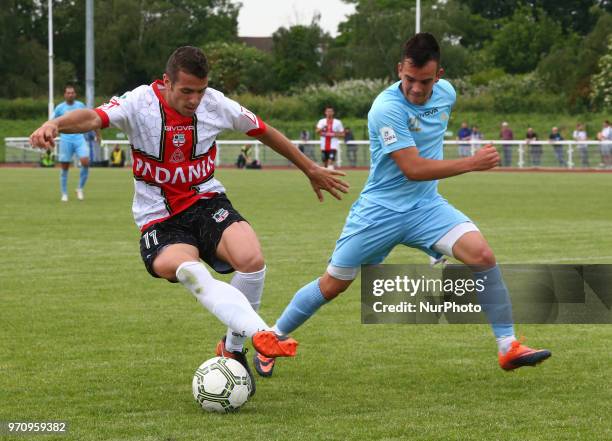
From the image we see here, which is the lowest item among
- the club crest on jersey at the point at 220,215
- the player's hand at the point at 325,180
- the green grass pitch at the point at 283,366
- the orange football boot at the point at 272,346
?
the green grass pitch at the point at 283,366

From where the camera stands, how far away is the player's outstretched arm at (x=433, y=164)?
6593 millimetres

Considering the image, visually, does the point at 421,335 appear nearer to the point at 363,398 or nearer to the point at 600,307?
the point at 600,307

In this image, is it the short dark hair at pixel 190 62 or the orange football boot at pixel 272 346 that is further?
the short dark hair at pixel 190 62

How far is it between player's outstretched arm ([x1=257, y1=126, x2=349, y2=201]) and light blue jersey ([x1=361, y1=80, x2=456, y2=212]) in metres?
0.26

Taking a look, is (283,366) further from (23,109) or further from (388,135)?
(23,109)

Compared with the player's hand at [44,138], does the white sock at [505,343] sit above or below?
below

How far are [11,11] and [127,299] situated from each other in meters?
75.4

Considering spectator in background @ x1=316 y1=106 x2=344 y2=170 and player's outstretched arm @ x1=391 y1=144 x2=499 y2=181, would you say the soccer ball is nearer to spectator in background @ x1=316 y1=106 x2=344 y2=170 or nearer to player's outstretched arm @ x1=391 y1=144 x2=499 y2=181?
player's outstretched arm @ x1=391 y1=144 x2=499 y2=181

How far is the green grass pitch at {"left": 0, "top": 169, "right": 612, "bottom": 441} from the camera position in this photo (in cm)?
573

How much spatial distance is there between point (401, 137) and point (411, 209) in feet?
1.51

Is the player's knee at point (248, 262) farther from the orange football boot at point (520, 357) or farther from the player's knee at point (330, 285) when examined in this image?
the orange football boot at point (520, 357)

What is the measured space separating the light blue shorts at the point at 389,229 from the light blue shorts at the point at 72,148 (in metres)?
15.9

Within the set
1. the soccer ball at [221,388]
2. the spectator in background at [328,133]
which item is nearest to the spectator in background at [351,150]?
the spectator in background at [328,133]

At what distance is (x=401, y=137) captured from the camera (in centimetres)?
697
